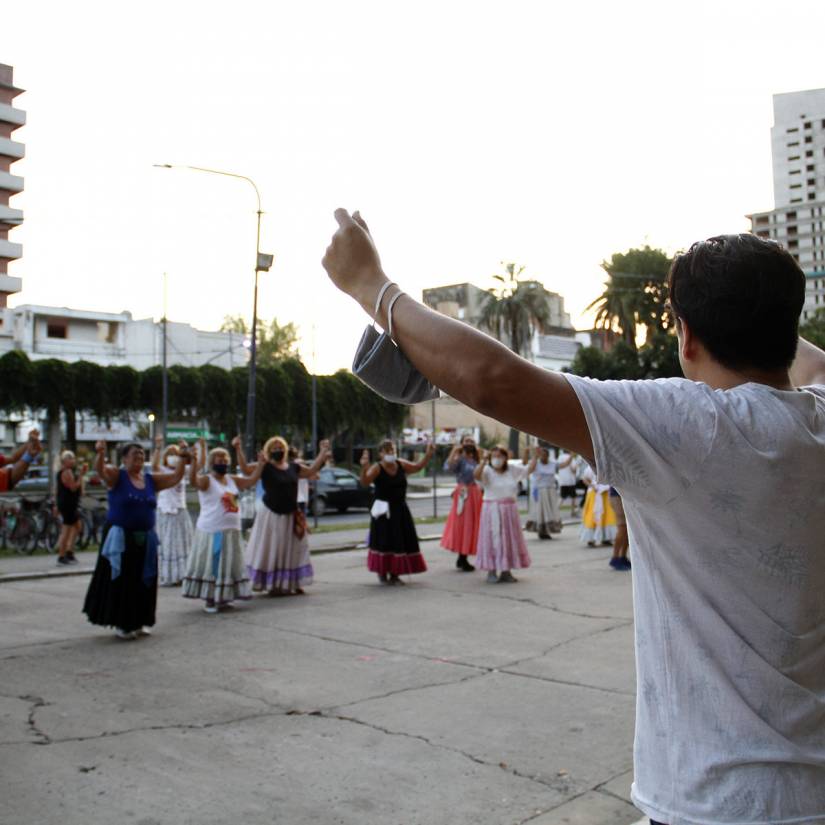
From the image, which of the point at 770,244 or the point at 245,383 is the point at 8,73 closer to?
the point at 770,244

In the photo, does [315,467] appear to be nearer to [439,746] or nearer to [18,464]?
[18,464]

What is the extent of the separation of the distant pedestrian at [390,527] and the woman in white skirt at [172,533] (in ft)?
9.30

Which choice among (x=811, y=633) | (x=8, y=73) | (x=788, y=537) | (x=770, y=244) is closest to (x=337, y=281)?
(x=770, y=244)

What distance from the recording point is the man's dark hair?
157 centimetres

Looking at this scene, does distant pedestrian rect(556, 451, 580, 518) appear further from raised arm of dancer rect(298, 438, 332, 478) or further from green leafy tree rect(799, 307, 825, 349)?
green leafy tree rect(799, 307, 825, 349)

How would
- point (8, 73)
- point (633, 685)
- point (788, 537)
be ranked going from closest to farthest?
point (788, 537) → point (8, 73) → point (633, 685)

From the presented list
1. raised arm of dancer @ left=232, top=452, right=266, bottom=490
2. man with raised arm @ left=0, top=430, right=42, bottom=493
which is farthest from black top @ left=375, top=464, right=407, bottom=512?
man with raised arm @ left=0, top=430, right=42, bottom=493

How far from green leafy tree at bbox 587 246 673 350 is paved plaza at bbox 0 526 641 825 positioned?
42.5 meters

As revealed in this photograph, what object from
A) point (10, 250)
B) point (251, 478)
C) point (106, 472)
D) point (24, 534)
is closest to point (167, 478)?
point (106, 472)

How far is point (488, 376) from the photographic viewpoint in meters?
1.43

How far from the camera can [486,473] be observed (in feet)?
44.6

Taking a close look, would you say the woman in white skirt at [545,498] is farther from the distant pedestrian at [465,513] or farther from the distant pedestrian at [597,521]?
the distant pedestrian at [465,513]

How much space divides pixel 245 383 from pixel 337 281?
1516 inches

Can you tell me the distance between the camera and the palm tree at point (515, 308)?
4962 cm
